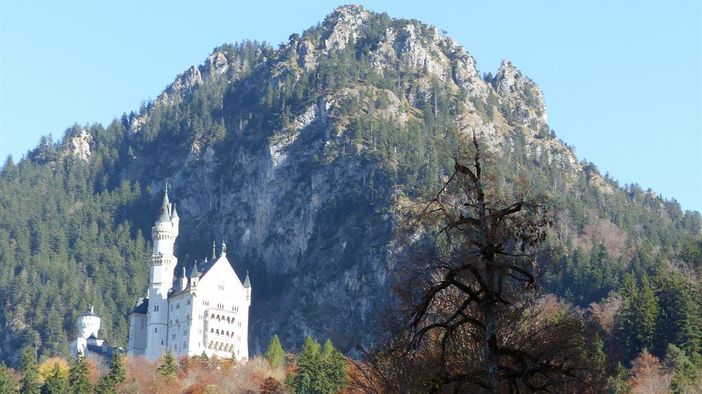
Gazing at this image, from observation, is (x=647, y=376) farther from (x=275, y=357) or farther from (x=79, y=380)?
(x=275, y=357)

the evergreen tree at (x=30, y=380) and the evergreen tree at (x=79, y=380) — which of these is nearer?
the evergreen tree at (x=79, y=380)

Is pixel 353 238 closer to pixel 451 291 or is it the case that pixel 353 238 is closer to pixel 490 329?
pixel 451 291

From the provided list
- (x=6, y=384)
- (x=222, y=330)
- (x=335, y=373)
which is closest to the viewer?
(x=335, y=373)

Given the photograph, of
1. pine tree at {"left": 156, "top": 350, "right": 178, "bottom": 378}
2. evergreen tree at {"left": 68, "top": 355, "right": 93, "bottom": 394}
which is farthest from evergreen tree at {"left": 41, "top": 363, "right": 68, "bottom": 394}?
pine tree at {"left": 156, "top": 350, "right": 178, "bottom": 378}

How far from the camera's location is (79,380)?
10481 centimetres

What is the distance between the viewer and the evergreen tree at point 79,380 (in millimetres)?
103375

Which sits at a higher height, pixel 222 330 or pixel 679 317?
pixel 222 330

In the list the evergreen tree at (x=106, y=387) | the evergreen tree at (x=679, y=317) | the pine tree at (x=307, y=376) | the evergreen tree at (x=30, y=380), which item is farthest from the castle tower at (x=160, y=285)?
the evergreen tree at (x=679, y=317)

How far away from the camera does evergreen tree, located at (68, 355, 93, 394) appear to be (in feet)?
339

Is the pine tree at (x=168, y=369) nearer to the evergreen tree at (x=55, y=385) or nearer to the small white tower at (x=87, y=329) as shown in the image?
the evergreen tree at (x=55, y=385)

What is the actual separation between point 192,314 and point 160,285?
424 inches

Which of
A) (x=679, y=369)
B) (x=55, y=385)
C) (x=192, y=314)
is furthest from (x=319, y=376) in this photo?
(x=192, y=314)

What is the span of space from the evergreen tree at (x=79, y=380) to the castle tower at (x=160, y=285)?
50.1 m

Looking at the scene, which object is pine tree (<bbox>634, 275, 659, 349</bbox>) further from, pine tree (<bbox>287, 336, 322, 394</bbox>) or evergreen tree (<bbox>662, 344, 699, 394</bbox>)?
pine tree (<bbox>287, 336, 322, 394</bbox>)
